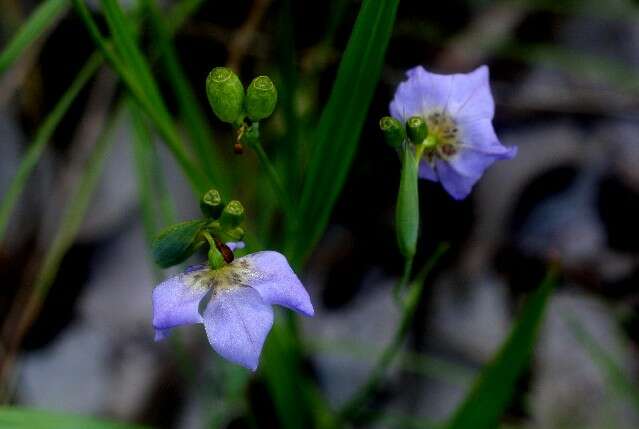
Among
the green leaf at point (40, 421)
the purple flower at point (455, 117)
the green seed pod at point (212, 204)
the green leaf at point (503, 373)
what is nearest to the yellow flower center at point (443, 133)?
the purple flower at point (455, 117)

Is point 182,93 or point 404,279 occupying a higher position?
point 182,93

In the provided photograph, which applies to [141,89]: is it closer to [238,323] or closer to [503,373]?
[238,323]

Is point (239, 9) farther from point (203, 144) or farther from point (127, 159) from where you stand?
point (203, 144)

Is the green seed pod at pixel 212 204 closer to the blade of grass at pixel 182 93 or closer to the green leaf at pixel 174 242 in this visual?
the green leaf at pixel 174 242

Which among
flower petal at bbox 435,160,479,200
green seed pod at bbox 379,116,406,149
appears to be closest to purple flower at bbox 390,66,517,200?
flower petal at bbox 435,160,479,200

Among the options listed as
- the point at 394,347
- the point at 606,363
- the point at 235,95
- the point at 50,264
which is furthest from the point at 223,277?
the point at 606,363

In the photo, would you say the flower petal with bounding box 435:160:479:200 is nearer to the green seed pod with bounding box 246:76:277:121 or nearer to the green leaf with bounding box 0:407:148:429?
the green seed pod with bounding box 246:76:277:121
